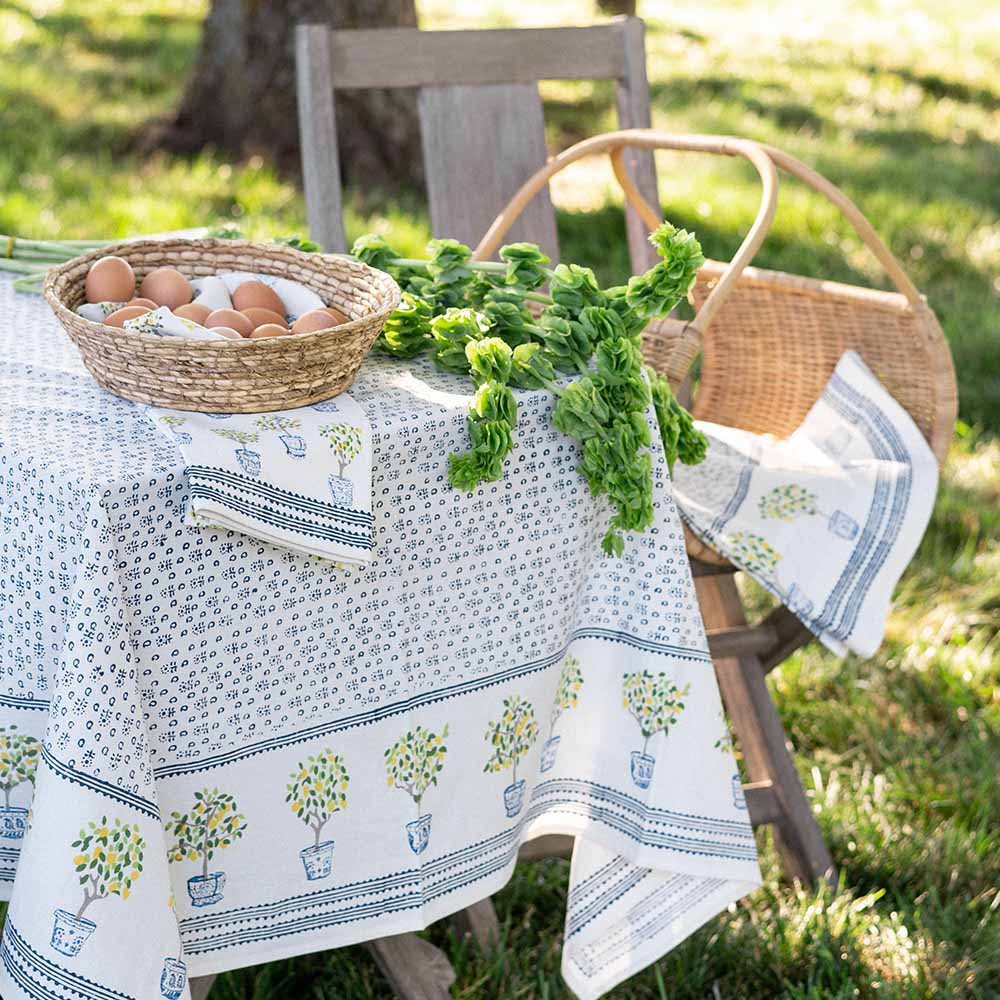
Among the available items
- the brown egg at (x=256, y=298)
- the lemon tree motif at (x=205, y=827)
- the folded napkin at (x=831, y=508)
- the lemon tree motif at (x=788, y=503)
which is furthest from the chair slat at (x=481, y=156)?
the lemon tree motif at (x=205, y=827)

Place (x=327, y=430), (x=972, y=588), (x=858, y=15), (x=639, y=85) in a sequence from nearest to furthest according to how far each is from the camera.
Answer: (x=327, y=430) < (x=639, y=85) < (x=972, y=588) < (x=858, y=15)

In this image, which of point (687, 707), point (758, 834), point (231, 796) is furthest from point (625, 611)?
point (758, 834)

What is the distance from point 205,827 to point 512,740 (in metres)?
0.37

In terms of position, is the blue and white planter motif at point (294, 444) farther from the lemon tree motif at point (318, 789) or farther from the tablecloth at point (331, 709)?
the lemon tree motif at point (318, 789)

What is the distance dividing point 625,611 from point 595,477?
0.19 meters

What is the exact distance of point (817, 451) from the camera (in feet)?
7.05

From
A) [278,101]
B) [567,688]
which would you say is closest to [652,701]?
[567,688]

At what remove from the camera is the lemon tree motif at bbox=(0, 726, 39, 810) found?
4.40 ft

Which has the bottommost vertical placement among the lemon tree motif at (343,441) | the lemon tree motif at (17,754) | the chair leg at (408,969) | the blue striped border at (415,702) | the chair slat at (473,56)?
the chair leg at (408,969)

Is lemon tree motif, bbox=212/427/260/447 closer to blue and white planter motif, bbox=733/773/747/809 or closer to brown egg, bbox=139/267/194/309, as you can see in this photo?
brown egg, bbox=139/267/194/309

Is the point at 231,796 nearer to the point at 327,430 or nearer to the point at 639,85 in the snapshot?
the point at 327,430

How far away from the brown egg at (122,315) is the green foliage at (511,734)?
23.7 inches

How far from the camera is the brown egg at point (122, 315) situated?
4.79 feet

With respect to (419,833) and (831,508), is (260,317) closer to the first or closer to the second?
(419,833)
